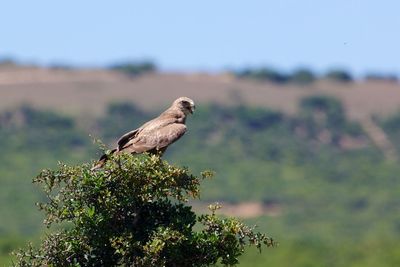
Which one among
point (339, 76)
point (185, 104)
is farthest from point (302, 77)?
point (185, 104)

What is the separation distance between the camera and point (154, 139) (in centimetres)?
1555

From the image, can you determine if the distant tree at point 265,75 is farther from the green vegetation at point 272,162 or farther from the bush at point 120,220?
the bush at point 120,220

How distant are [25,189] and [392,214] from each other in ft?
69.0

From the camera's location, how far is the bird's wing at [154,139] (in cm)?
1523

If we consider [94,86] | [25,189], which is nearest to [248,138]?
[94,86]

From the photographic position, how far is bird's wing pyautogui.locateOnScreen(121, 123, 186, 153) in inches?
599

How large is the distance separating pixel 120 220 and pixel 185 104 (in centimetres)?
394

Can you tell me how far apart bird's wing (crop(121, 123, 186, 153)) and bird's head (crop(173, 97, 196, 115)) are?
27.9 inches

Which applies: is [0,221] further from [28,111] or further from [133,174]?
[133,174]

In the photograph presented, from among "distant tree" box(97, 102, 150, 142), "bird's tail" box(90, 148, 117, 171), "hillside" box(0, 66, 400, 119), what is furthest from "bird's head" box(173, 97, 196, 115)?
"hillside" box(0, 66, 400, 119)

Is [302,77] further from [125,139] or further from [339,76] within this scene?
[125,139]

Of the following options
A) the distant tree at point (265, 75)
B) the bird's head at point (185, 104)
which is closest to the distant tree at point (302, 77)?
the distant tree at point (265, 75)

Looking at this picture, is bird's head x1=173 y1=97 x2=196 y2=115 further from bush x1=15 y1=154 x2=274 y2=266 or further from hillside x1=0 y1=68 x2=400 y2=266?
hillside x1=0 y1=68 x2=400 y2=266

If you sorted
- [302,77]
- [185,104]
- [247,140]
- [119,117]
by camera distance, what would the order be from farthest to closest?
[302,77]
[247,140]
[119,117]
[185,104]
